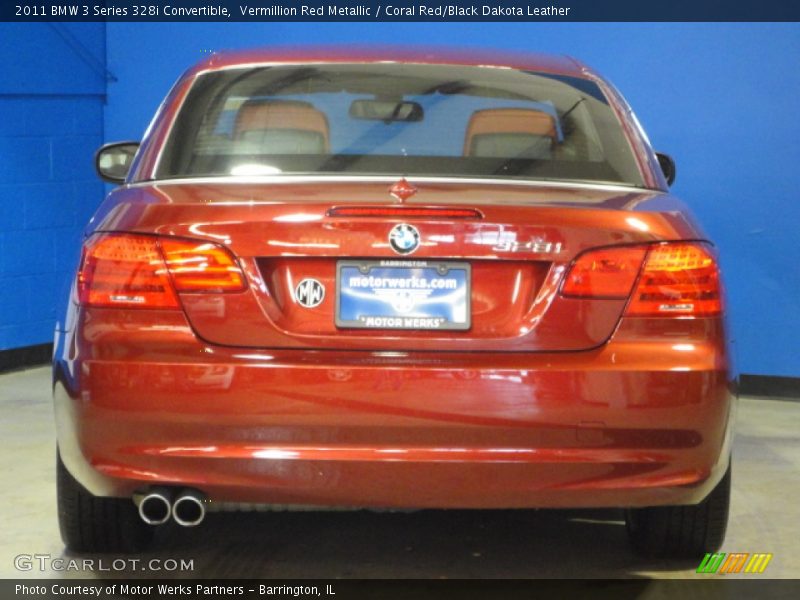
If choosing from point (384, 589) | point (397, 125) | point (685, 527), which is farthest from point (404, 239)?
point (685, 527)

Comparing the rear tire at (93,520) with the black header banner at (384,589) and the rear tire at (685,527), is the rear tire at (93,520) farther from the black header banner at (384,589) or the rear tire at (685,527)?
the rear tire at (685,527)

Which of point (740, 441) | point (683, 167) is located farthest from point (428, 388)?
point (683, 167)

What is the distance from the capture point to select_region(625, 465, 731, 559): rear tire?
380cm

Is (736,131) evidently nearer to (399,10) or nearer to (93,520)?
(399,10)

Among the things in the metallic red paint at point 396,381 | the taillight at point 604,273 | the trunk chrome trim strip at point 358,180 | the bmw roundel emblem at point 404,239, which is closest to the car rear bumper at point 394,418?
the metallic red paint at point 396,381

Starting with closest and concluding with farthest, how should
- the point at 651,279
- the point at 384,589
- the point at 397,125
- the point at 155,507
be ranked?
1. the point at 651,279
2. the point at 155,507
3. the point at 384,589
4. the point at 397,125

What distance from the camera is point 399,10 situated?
809cm

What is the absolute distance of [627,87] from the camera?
767cm

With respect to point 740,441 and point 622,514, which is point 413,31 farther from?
point 622,514

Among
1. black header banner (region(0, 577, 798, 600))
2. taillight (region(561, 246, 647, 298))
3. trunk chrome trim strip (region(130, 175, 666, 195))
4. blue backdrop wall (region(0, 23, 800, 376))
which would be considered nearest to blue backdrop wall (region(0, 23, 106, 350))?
blue backdrop wall (region(0, 23, 800, 376))

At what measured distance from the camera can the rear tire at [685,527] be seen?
3805 millimetres

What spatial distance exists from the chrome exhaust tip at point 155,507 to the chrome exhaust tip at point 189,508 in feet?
0.08

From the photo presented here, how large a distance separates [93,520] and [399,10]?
4.90 meters

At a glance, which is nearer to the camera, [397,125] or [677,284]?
[677,284]
